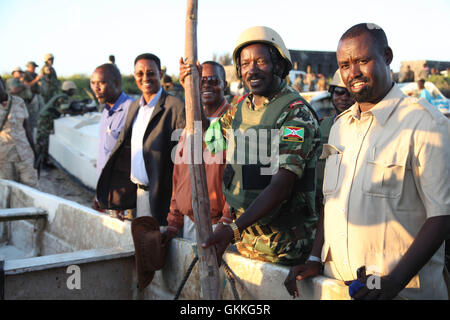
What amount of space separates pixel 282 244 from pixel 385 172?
81cm

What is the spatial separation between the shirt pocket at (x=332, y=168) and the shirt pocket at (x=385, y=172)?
0.19 metres

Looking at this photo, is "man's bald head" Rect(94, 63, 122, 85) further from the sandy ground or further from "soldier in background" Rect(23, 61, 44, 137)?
"soldier in background" Rect(23, 61, 44, 137)

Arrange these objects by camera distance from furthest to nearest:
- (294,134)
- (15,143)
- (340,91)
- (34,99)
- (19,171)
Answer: (34,99) < (19,171) < (15,143) < (340,91) < (294,134)

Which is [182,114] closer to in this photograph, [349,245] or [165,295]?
[165,295]

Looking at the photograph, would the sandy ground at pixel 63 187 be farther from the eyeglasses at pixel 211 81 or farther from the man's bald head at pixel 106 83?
the eyeglasses at pixel 211 81

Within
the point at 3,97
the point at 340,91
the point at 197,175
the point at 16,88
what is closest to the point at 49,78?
the point at 16,88

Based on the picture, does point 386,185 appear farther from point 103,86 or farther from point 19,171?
point 19,171

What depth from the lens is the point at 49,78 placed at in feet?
40.6

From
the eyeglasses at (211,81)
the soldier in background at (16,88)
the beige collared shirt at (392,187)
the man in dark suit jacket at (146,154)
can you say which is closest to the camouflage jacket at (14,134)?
the man in dark suit jacket at (146,154)

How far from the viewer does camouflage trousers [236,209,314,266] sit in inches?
90.4

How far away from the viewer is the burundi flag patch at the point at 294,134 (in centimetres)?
206

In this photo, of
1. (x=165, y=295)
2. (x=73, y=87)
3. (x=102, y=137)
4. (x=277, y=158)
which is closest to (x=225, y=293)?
(x=165, y=295)

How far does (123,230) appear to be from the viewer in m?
3.57
